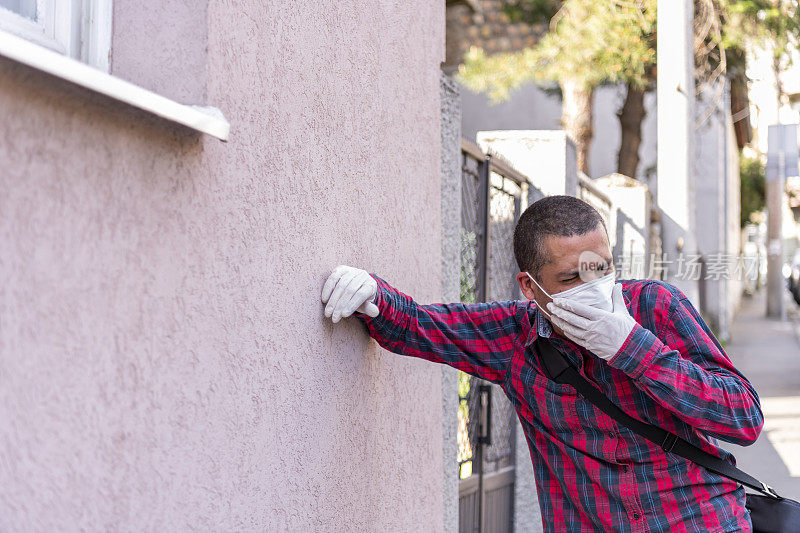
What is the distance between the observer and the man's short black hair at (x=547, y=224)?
244 centimetres

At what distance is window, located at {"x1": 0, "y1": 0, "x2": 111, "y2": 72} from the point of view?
1614 millimetres

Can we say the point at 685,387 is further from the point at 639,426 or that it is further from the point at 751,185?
the point at 751,185

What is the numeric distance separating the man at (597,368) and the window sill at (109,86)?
0.71 m

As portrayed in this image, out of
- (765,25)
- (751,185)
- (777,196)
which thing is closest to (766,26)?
(765,25)

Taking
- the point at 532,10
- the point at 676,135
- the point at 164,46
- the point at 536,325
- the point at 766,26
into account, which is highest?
the point at 532,10

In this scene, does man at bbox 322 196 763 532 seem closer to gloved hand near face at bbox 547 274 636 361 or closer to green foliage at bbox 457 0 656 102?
gloved hand near face at bbox 547 274 636 361

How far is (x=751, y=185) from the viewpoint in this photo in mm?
30891

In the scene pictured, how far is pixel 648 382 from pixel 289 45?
1211mm

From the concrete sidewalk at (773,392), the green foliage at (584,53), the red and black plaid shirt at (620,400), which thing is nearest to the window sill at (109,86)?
the red and black plaid shirt at (620,400)

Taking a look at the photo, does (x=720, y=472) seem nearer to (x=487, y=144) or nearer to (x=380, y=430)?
(x=380, y=430)

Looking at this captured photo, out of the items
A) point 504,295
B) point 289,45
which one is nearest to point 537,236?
point 289,45

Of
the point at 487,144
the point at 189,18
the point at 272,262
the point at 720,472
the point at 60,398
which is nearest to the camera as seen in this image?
the point at 60,398

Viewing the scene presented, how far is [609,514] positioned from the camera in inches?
101

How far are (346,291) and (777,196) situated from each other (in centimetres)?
1969
